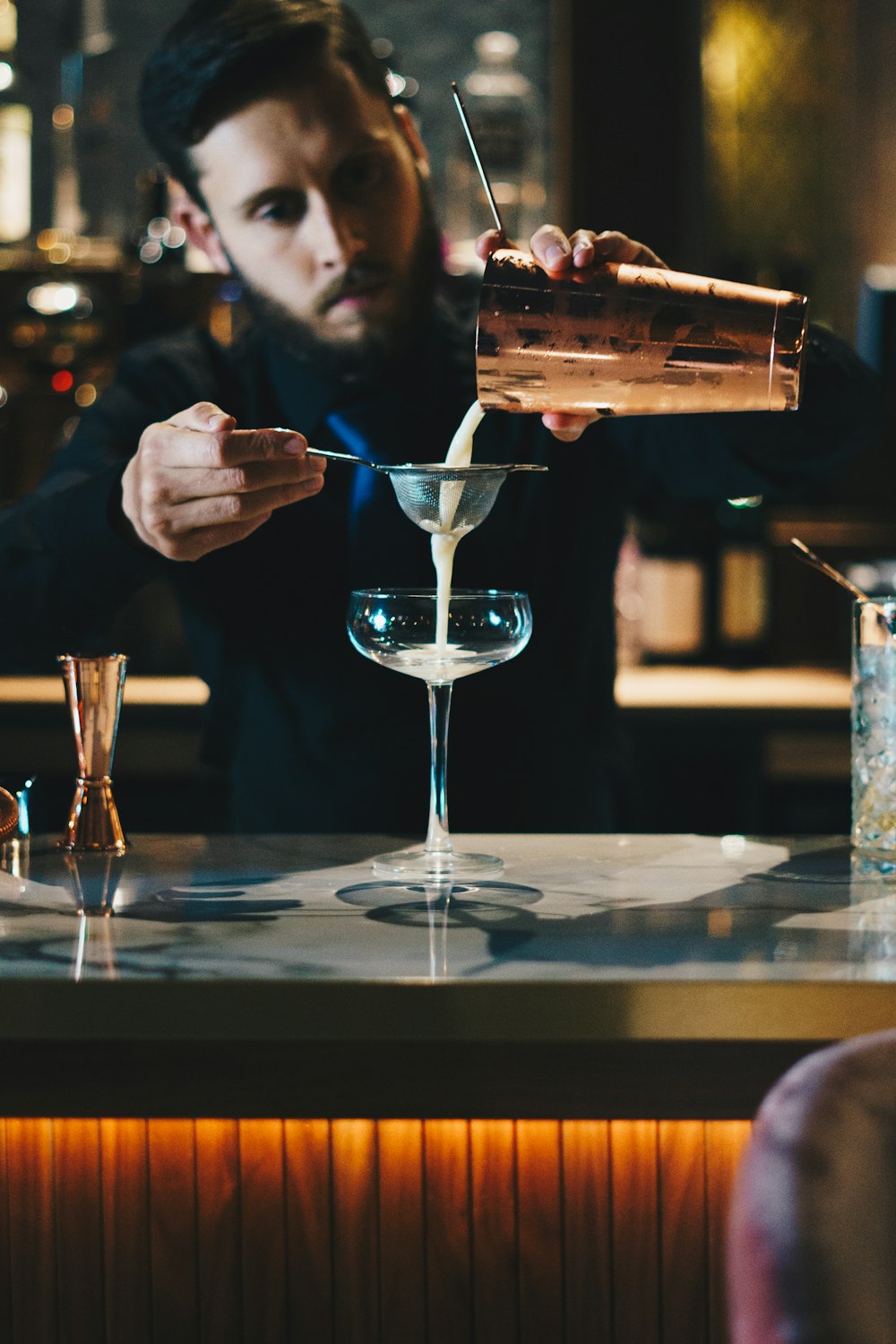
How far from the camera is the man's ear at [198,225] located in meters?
1.83

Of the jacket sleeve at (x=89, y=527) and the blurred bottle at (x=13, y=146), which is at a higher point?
the blurred bottle at (x=13, y=146)

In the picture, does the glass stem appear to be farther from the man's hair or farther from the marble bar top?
the man's hair

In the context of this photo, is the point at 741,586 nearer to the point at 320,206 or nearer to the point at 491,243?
the point at 320,206

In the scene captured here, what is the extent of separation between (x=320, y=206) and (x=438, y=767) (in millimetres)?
757

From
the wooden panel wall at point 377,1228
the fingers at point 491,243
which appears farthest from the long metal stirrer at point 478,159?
the wooden panel wall at point 377,1228

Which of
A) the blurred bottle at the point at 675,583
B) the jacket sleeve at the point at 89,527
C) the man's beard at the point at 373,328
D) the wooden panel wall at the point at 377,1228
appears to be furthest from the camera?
the blurred bottle at the point at 675,583

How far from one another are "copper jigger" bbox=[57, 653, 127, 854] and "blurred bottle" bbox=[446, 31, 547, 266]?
2081 millimetres

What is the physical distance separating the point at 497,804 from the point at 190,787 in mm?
1200

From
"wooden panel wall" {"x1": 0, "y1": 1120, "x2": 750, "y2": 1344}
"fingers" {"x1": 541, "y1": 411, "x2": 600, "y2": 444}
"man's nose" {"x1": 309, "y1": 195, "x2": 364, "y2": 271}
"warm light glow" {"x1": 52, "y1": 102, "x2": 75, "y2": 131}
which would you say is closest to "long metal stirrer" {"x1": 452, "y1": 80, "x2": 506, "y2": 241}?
"fingers" {"x1": 541, "y1": 411, "x2": 600, "y2": 444}

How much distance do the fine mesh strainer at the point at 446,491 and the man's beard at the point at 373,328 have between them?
0.53 m

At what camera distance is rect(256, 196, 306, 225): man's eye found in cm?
169

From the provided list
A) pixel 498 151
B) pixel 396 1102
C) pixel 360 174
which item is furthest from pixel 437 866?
pixel 498 151

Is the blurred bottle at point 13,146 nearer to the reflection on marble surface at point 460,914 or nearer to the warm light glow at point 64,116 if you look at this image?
the warm light glow at point 64,116

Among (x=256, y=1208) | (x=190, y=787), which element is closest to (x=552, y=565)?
(x=256, y=1208)
